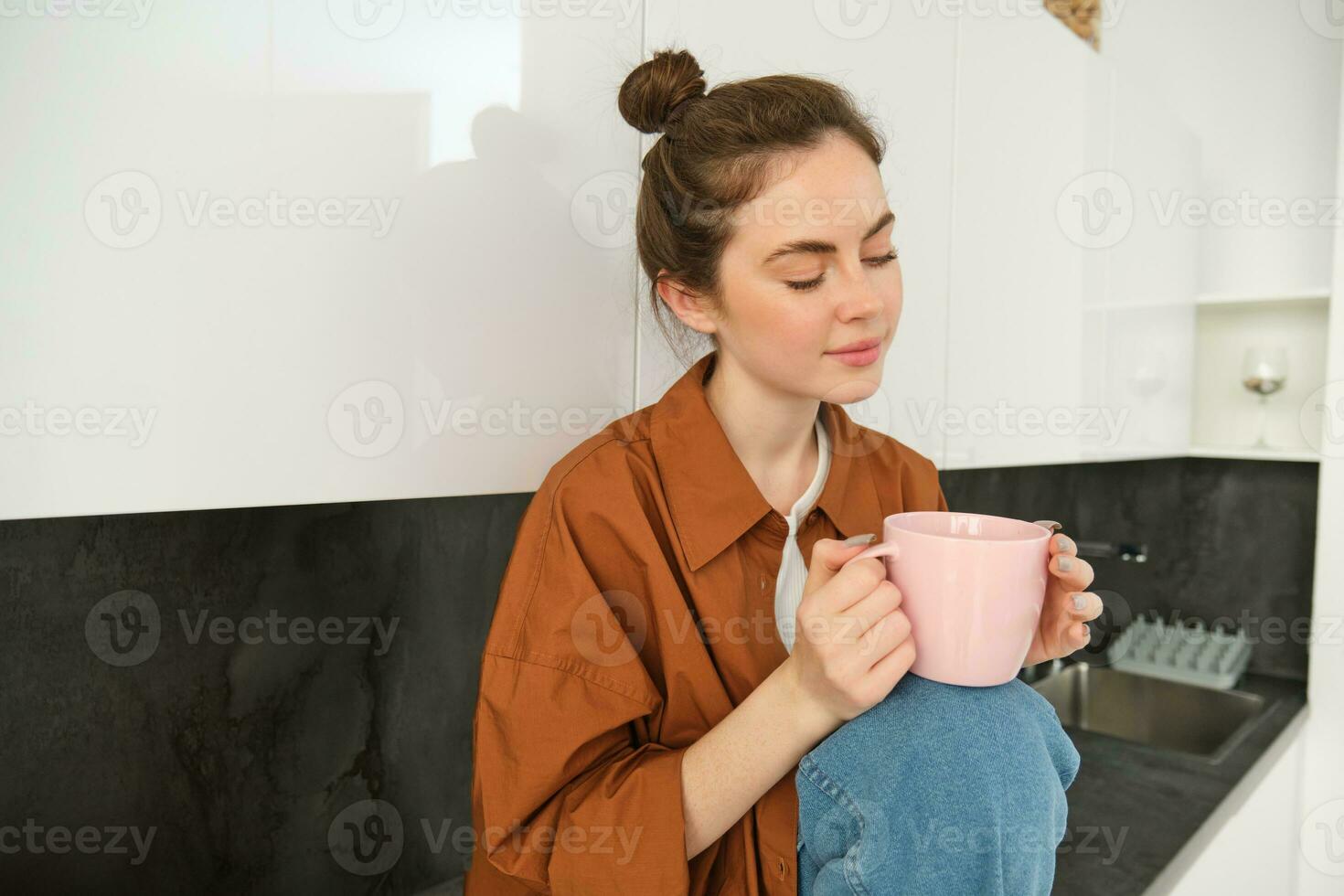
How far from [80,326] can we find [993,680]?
68cm

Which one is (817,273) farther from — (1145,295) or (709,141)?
(1145,295)

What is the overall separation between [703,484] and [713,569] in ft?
0.26

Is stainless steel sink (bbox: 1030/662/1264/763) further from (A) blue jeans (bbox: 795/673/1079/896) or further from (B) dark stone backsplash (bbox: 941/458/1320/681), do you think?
(A) blue jeans (bbox: 795/673/1079/896)

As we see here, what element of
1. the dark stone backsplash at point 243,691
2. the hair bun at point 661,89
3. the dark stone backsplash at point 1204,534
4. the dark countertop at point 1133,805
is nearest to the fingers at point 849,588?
the hair bun at point 661,89

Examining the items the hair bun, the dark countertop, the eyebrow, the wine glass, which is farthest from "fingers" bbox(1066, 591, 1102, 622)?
the wine glass

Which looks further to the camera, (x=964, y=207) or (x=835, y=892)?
(x=964, y=207)

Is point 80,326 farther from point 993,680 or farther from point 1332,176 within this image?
point 1332,176

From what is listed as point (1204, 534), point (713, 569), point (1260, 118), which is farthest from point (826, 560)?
point (1260, 118)

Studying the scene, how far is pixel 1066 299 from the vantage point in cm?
152

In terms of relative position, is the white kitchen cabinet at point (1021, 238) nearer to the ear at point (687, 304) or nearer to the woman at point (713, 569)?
the woman at point (713, 569)

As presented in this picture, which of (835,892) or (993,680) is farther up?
(993,680)

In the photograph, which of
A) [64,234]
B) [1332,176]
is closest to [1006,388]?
[64,234]

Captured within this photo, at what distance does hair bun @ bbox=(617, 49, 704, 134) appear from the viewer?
2.64 ft

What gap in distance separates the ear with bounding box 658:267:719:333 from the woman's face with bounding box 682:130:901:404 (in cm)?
4
